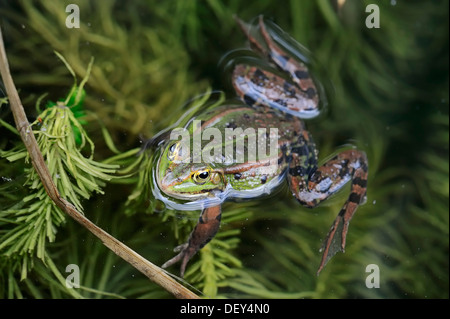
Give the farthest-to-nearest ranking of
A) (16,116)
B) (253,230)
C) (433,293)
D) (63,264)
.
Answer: (433,293)
(253,230)
(63,264)
(16,116)

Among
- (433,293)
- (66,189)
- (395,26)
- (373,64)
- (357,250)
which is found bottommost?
(433,293)

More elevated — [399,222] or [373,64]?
[373,64]

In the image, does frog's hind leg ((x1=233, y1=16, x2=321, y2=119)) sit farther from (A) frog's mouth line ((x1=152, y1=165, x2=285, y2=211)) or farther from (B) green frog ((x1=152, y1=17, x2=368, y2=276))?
(A) frog's mouth line ((x1=152, y1=165, x2=285, y2=211))

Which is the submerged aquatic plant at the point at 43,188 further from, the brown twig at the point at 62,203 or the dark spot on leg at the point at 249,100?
the dark spot on leg at the point at 249,100

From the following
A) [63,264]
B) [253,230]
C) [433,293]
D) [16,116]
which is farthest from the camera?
[433,293]

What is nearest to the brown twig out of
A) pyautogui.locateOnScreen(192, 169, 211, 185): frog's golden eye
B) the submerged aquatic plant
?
the submerged aquatic plant

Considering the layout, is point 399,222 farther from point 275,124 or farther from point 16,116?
point 16,116

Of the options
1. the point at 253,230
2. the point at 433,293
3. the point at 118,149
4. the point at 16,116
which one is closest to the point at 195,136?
the point at 118,149
